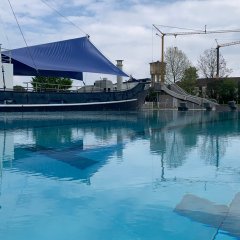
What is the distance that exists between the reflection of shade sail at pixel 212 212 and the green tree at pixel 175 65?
146 feet

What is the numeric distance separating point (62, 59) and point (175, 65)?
26930 mm

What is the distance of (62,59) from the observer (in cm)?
2427

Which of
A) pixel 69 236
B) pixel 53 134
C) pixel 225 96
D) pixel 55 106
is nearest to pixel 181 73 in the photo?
pixel 225 96

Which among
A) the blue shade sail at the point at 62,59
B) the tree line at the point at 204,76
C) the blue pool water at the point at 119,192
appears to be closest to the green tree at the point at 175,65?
the tree line at the point at 204,76

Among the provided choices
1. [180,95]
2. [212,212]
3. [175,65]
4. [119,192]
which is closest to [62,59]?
[180,95]

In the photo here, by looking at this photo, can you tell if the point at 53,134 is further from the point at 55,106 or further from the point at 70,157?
the point at 55,106

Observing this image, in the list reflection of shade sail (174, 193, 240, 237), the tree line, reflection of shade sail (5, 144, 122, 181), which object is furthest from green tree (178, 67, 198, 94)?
reflection of shade sail (174, 193, 240, 237)

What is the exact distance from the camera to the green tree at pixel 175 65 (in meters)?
48.8

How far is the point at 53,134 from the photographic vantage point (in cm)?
1249

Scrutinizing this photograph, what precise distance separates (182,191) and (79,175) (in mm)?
1830

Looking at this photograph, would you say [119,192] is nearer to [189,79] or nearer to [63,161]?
[63,161]

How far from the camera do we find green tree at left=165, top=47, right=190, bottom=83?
4881 centimetres

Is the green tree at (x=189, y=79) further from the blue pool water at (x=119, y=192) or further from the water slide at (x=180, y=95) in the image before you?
the blue pool water at (x=119, y=192)

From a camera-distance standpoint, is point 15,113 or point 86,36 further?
point 86,36
